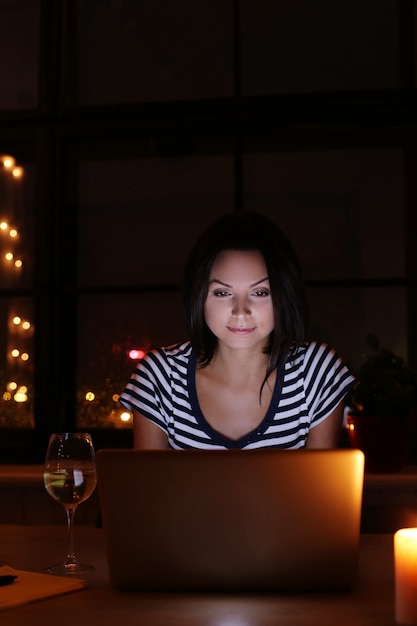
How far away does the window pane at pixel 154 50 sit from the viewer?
2.98 m

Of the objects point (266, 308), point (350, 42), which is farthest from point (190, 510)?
point (350, 42)

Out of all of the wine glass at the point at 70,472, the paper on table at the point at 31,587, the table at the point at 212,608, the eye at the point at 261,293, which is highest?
the eye at the point at 261,293

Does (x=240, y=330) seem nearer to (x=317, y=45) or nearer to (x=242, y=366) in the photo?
(x=242, y=366)

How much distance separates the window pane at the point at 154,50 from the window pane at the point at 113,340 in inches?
28.3

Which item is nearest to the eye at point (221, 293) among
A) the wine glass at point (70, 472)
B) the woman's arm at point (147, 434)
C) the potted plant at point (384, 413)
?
the woman's arm at point (147, 434)

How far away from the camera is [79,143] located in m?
Result: 3.02

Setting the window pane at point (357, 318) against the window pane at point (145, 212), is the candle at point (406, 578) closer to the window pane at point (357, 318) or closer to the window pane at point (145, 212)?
the window pane at point (357, 318)

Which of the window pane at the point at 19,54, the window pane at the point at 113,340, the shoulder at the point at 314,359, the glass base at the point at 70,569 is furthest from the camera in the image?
the window pane at the point at 19,54

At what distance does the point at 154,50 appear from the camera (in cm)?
302

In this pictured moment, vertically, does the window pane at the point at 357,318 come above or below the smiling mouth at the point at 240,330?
above

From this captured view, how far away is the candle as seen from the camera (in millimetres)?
877

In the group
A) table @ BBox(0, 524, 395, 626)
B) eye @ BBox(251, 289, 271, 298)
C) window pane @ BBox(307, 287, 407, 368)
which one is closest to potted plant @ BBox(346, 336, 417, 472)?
window pane @ BBox(307, 287, 407, 368)

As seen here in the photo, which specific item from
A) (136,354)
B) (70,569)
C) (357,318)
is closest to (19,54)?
(136,354)

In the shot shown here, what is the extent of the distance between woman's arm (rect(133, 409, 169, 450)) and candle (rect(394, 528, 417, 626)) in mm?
988
